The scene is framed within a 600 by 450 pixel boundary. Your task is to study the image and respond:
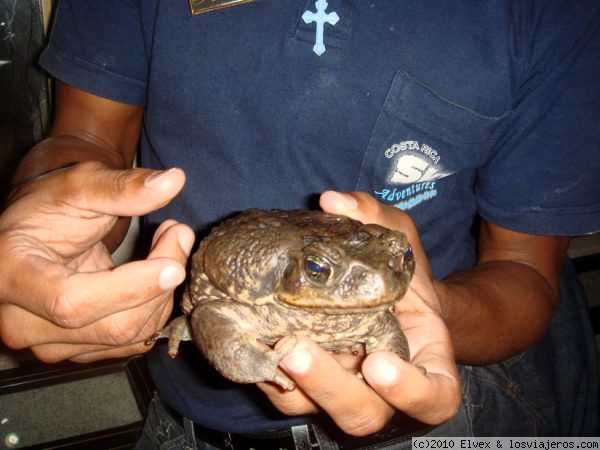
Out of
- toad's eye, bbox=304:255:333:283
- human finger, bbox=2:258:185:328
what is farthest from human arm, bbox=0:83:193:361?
toad's eye, bbox=304:255:333:283

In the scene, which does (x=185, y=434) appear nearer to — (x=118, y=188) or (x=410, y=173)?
(x=118, y=188)

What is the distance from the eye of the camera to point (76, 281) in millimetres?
1238

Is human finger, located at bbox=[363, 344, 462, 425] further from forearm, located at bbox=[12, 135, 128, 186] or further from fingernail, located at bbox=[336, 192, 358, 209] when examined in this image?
forearm, located at bbox=[12, 135, 128, 186]

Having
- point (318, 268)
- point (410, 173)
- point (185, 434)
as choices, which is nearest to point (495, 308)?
point (410, 173)

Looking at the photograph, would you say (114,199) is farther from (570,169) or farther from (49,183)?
(570,169)

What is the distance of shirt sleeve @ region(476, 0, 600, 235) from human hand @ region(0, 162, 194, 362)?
52.6 inches

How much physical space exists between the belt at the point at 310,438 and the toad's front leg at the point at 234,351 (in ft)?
2.23

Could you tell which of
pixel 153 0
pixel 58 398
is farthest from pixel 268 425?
pixel 58 398

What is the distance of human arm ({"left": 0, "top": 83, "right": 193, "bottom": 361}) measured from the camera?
1238 mm

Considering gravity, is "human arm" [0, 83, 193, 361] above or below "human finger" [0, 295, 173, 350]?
above

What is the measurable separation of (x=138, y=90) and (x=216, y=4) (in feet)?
1.94

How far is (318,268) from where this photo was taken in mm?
1297

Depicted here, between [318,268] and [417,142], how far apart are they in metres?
0.78

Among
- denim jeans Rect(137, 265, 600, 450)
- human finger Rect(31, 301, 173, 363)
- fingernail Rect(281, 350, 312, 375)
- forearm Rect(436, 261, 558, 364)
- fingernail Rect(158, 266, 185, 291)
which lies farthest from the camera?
denim jeans Rect(137, 265, 600, 450)
